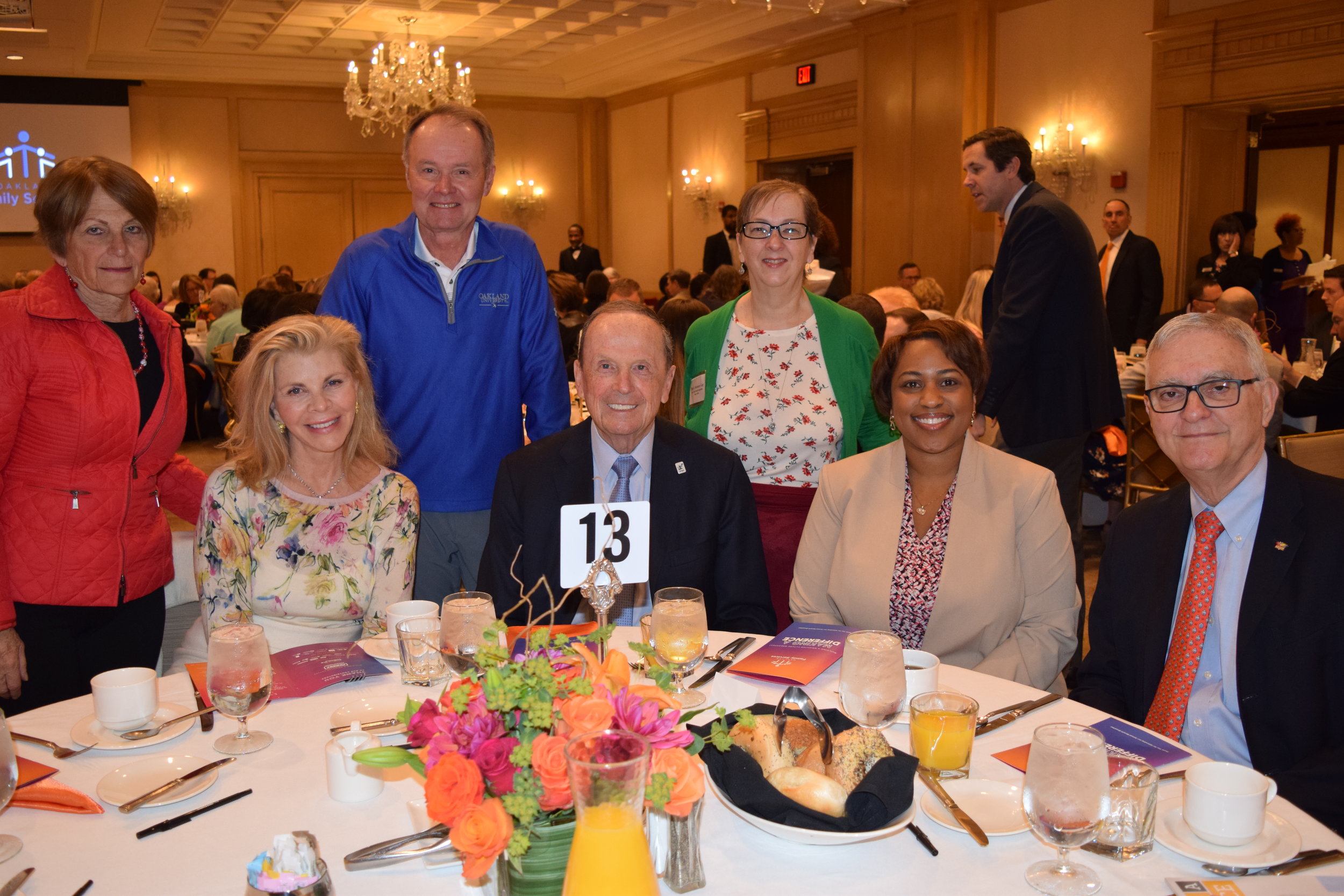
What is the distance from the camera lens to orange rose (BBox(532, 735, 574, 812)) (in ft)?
3.18

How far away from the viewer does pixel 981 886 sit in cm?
120

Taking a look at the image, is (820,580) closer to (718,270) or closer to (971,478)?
(971,478)

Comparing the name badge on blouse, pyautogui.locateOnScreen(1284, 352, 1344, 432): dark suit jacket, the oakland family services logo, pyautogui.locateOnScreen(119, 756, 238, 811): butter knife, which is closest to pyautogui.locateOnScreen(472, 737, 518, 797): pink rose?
pyautogui.locateOnScreen(119, 756, 238, 811): butter knife

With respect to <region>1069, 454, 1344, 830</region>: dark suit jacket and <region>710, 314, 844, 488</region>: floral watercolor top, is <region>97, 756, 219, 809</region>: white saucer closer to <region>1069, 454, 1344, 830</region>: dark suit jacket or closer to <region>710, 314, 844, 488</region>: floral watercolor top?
<region>1069, 454, 1344, 830</region>: dark suit jacket

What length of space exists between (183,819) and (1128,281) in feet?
26.0

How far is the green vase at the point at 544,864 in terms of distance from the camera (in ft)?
3.40

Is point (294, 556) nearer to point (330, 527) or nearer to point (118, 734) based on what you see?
point (330, 527)

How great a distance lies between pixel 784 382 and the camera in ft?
10.00

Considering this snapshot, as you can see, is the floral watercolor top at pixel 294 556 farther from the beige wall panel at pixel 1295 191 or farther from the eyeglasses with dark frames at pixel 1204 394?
the beige wall panel at pixel 1295 191

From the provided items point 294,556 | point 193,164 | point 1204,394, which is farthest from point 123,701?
point 193,164

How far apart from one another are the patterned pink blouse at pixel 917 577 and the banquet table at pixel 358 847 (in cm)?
81

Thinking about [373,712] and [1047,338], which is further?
[1047,338]

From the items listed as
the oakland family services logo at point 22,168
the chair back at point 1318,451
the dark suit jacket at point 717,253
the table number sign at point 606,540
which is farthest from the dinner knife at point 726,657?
the oakland family services logo at point 22,168

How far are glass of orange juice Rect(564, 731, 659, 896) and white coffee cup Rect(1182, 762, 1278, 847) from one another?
742 millimetres
